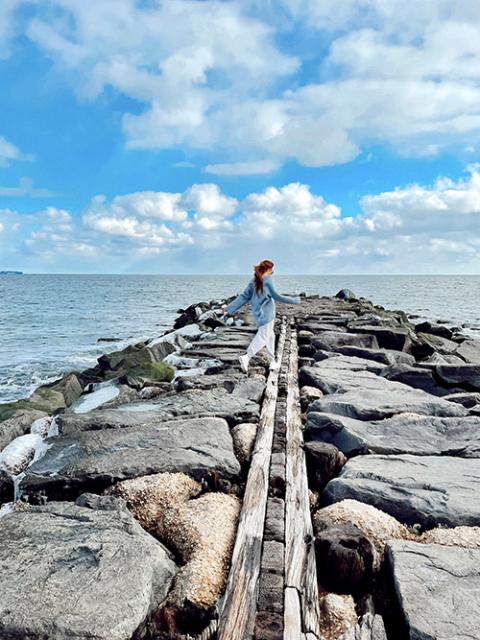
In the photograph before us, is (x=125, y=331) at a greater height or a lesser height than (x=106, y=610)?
lesser

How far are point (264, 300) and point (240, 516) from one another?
15.8 feet

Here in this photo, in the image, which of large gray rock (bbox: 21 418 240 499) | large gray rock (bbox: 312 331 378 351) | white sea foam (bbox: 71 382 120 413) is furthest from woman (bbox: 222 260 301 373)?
large gray rock (bbox: 21 418 240 499)

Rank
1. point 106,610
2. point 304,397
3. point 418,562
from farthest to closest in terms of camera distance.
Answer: point 304,397
point 418,562
point 106,610

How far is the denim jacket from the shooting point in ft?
23.8

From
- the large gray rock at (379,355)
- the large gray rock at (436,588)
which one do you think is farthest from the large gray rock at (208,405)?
the large gray rock at (379,355)

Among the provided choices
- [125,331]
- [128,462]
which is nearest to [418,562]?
[128,462]

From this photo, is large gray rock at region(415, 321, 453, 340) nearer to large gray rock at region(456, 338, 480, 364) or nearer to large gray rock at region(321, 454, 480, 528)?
large gray rock at region(456, 338, 480, 364)

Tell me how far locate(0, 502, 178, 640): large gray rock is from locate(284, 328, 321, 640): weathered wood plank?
604mm

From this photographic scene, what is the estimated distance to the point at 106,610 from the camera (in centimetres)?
203

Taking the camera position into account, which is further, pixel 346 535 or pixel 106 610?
pixel 346 535

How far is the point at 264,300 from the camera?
7375mm

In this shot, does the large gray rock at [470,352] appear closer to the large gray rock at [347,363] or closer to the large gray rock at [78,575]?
the large gray rock at [347,363]

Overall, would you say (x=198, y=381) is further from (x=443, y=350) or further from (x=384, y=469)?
(x=443, y=350)

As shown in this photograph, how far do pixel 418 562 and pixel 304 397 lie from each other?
3.24 metres
